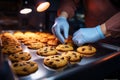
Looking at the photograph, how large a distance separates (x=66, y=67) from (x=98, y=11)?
1191mm

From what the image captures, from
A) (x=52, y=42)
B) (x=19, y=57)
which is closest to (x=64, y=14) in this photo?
(x=52, y=42)

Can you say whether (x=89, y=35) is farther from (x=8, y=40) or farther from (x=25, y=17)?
(x=25, y=17)

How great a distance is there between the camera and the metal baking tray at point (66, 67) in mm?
1383

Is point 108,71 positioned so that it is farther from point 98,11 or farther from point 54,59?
point 98,11

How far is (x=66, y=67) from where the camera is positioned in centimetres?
164

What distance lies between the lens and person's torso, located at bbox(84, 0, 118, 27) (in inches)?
93.6

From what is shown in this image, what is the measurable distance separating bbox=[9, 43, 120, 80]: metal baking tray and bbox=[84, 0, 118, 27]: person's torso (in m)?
0.40

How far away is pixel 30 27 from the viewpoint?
3150 millimetres

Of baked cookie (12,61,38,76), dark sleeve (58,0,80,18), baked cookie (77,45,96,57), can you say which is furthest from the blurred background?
baked cookie (12,61,38,76)

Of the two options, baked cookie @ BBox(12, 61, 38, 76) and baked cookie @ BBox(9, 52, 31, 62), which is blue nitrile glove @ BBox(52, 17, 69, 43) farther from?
baked cookie @ BBox(12, 61, 38, 76)

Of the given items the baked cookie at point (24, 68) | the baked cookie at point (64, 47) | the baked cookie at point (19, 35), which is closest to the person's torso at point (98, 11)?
the baked cookie at point (64, 47)

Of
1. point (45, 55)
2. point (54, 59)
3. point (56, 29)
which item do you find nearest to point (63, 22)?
point (56, 29)

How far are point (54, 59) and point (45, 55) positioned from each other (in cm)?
24

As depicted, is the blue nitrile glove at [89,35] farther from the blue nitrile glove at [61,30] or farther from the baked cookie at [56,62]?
the baked cookie at [56,62]
